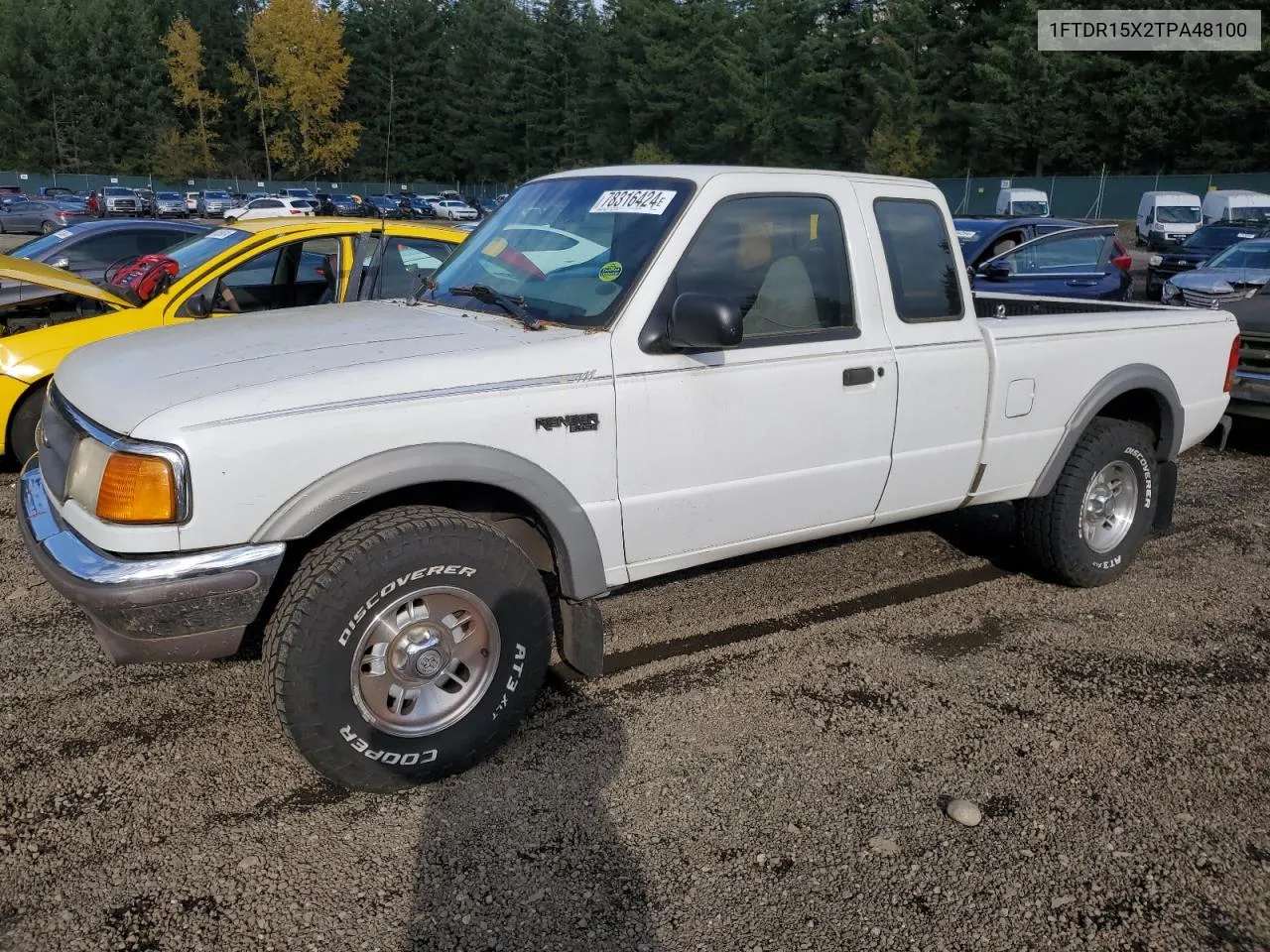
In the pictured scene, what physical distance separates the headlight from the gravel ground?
99cm

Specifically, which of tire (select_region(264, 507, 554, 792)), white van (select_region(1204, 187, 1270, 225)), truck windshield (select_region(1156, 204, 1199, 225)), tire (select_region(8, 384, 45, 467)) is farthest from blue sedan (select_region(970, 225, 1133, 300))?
truck windshield (select_region(1156, 204, 1199, 225))

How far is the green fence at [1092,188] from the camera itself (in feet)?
150

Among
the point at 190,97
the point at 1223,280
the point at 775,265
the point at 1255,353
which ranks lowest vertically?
the point at 1255,353

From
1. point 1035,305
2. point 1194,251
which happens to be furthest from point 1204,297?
point 1194,251

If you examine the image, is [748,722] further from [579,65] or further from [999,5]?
[579,65]

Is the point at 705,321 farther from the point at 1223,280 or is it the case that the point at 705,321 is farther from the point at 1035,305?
the point at 1223,280

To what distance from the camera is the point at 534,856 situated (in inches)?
116

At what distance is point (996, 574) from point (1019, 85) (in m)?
55.6

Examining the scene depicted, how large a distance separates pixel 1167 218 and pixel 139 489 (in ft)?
125

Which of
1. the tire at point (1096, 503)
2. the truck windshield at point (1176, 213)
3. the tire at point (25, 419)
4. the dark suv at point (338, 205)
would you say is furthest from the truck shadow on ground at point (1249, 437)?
the dark suv at point (338, 205)

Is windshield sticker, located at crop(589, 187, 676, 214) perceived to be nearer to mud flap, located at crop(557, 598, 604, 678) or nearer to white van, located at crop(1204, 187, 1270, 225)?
mud flap, located at crop(557, 598, 604, 678)

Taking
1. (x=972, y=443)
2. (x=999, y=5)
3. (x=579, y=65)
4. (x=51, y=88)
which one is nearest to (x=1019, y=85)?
(x=999, y=5)

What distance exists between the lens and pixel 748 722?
3721 mm

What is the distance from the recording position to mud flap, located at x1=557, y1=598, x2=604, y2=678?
3500mm
